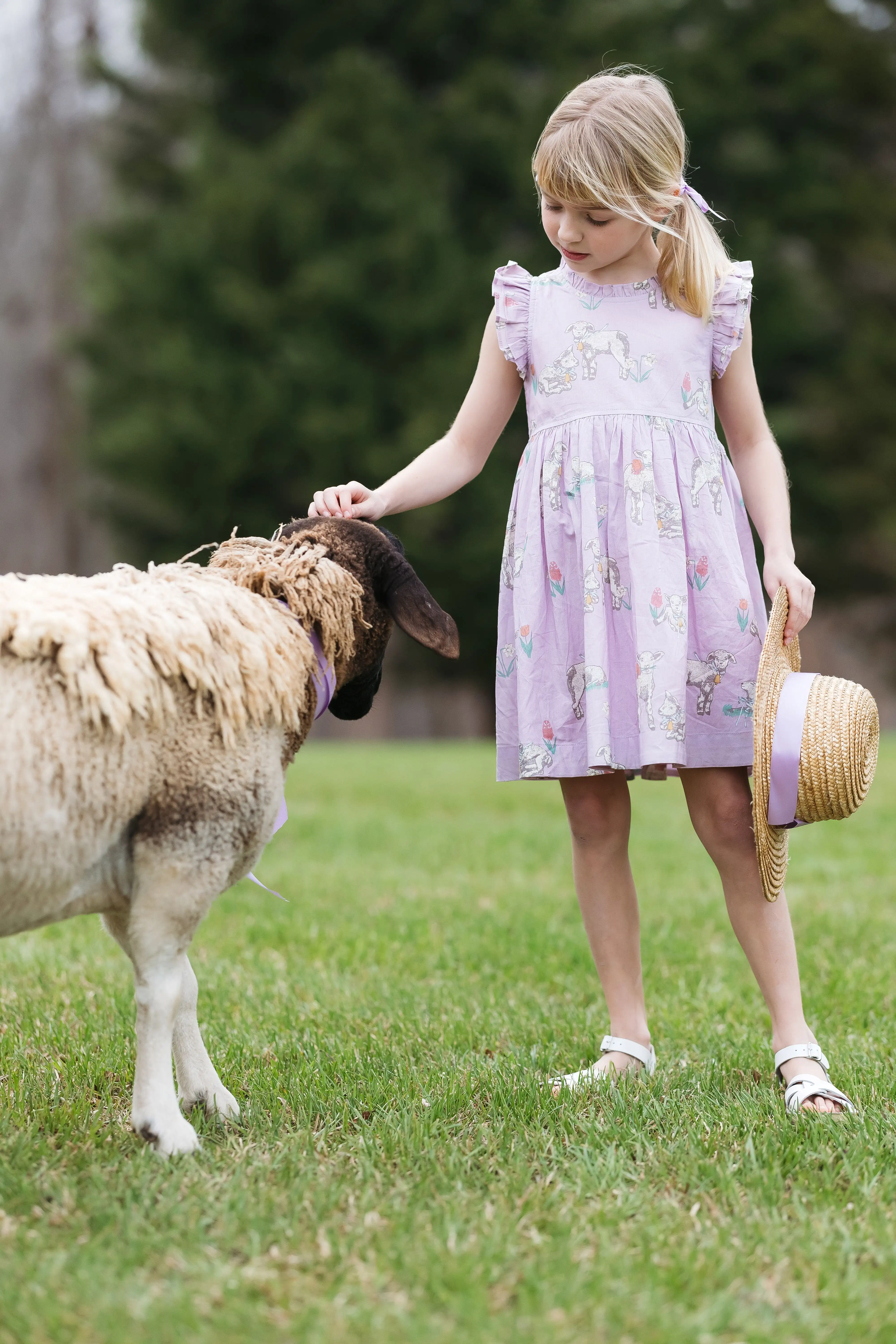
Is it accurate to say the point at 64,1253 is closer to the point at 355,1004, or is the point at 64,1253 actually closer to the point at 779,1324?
the point at 779,1324

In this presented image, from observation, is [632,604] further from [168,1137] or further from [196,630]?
[168,1137]

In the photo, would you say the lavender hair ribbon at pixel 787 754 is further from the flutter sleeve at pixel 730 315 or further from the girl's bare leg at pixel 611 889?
the flutter sleeve at pixel 730 315

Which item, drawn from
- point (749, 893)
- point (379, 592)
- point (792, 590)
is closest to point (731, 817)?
point (749, 893)

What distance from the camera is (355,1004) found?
368 centimetres

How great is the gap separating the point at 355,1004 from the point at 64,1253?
177 cm

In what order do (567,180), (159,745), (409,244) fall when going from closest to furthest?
(159,745) < (567,180) < (409,244)

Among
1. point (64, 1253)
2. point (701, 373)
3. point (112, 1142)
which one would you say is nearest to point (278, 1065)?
point (112, 1142)

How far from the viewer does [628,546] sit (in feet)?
9.38

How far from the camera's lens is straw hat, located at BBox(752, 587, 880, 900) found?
270 centimetres

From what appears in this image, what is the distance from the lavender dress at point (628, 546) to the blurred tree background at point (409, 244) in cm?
1274

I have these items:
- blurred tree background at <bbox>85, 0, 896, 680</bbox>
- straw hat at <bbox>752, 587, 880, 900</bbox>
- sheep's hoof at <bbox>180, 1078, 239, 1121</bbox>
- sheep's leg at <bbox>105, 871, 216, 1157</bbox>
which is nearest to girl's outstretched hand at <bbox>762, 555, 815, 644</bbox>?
straw hat at <bbox>752, 587, 880, 900</bbox>

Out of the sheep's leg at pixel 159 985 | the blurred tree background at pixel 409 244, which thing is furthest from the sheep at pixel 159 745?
the blurred tree background at pixel 409 244

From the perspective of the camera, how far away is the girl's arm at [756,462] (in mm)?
2982

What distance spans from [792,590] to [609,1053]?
114 cm
